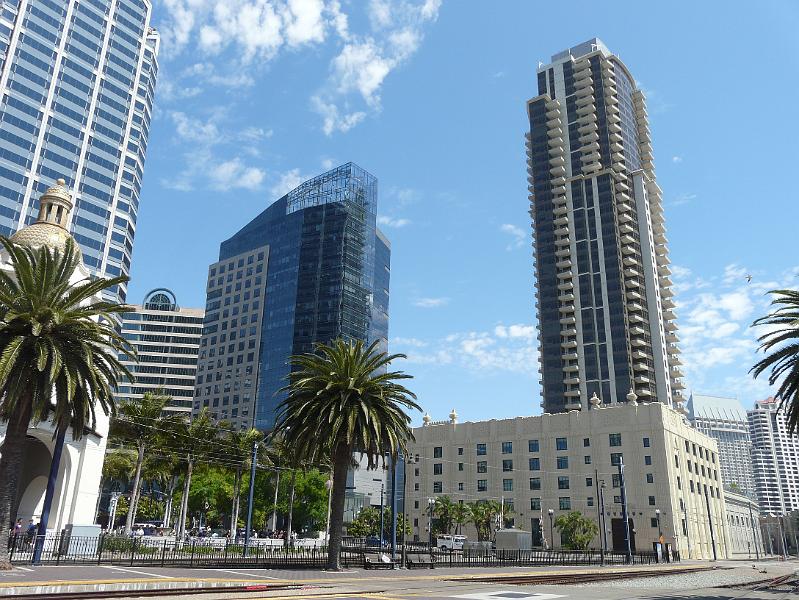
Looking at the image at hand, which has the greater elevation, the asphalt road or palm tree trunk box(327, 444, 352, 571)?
palm tree trunk box(327, 444, 352, 571)

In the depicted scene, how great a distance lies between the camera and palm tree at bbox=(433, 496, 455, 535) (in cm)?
10091

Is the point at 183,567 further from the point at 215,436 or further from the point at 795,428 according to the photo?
the point at 215,436

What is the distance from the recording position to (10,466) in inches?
1118

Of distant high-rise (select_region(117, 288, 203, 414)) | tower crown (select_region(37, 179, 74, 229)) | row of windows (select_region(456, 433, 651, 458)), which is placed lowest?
row of windows (select_region(456, 433, 651, 458))

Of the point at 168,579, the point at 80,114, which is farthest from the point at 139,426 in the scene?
the point at 80,114

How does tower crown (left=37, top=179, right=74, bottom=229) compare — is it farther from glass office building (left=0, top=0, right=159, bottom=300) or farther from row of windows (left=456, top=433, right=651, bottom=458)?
row of windows (left=456, top=433, right=651, bottom=458)

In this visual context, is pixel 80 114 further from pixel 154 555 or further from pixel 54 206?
pixel 154 555

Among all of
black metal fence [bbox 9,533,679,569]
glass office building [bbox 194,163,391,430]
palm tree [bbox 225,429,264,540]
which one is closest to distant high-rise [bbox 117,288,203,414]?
glass office building [bbox 194,163,391,430]

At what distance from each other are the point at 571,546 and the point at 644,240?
3428 inches

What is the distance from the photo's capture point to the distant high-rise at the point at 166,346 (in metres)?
→ 186

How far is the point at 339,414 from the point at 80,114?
114 meters

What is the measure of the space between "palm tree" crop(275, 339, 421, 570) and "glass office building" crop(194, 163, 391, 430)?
371 feet

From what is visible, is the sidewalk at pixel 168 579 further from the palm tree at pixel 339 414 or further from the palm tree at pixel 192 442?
the palm tree at pixel 192 442

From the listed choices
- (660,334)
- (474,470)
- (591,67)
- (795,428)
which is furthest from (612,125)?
(795,428)
